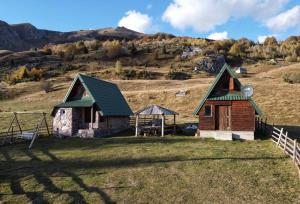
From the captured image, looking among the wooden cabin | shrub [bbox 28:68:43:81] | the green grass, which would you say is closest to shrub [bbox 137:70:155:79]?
shrub [bbox 28:68:43:81]

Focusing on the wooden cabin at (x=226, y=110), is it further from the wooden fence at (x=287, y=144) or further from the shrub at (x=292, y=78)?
the shrub at (x=292, y=78)

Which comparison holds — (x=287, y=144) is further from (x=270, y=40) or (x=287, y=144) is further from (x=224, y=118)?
(x=270, y=40)

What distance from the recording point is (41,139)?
32.5 meters

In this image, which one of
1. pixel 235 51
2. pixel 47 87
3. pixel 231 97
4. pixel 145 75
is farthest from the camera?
pixel 235 51

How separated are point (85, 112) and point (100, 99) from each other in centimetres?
202

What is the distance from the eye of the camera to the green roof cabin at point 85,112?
35125 millimetres

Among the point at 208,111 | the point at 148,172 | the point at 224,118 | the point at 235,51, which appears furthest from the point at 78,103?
the point at 235,51

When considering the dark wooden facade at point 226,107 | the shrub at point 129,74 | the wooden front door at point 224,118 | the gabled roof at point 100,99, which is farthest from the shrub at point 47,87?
the wooden front door at point 224,118

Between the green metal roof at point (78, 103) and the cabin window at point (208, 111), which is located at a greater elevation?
the green metal roof at point (78, 103)

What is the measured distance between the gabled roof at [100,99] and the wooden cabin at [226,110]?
9015 millimetres

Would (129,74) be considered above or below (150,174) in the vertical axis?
above

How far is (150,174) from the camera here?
66.1ft

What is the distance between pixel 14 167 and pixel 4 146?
321 inches

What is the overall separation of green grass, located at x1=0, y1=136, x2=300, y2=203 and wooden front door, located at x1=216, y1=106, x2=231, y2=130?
4722mm
